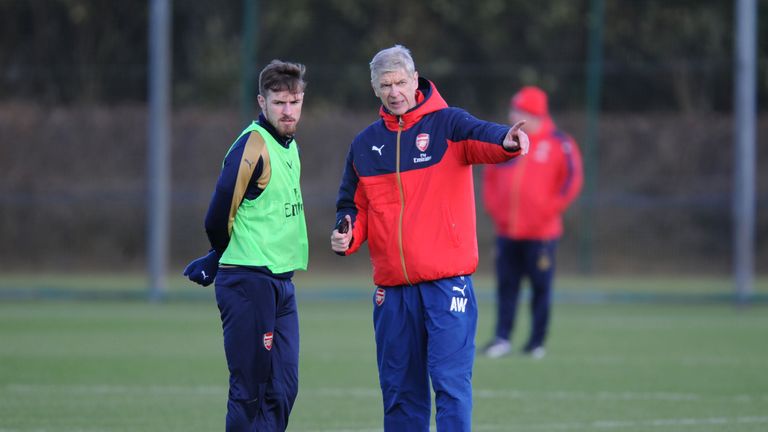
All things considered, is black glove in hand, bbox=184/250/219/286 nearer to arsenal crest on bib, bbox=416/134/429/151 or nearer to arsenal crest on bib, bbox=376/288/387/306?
arsenal crest on bib, bbox=376/288/387/306

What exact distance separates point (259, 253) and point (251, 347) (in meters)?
0.49

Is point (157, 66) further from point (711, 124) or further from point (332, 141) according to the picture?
point (711, 124)

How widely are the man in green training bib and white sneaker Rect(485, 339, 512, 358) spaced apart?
590 cm

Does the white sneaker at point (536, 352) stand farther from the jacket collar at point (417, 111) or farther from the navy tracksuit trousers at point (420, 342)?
the jacket collar at point (417, 111)

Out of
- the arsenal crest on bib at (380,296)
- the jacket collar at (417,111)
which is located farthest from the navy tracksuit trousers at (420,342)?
the jacket collar at (417,111)

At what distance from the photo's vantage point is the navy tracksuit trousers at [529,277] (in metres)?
12.8

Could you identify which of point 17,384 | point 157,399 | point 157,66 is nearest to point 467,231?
point 157,399

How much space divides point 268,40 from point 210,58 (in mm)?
2162

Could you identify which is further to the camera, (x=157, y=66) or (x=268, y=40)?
(x=268, y=40)

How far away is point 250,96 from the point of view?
2030 centimetres

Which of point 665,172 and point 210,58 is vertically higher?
point 210,58

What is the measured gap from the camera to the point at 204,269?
707 centimetres

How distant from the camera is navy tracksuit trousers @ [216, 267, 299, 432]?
6871mm

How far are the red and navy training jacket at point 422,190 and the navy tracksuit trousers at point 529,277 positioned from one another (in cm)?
590
